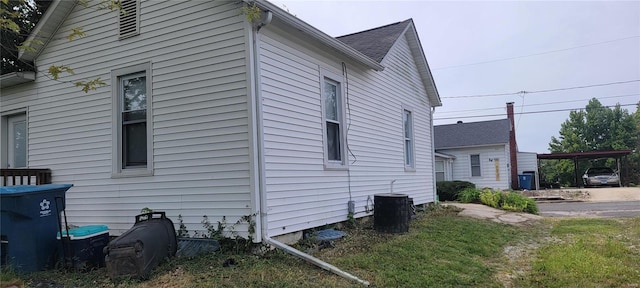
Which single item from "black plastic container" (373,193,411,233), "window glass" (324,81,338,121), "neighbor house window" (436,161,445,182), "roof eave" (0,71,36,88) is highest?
"roof eave" (0,71,36,88)

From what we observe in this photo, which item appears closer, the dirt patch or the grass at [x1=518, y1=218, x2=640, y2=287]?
the grass at [x1=518, y1=218, x2=640, y2=287]

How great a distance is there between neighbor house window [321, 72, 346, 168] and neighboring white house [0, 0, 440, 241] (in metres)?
0.03

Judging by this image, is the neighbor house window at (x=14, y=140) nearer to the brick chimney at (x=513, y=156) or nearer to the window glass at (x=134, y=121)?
the window glass at (x=134, y=121)

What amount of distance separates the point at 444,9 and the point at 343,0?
4.98 metres

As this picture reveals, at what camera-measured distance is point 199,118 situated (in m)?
6.00

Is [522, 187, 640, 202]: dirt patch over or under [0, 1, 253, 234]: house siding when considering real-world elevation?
under

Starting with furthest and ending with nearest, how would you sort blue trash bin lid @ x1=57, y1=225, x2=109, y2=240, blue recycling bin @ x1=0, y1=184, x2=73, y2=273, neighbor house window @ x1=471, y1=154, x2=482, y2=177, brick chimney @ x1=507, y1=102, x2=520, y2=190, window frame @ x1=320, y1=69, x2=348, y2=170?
1. brick chimney @ x1=507, y1=102, x2=520, y2=190
2. neighbor house window @ x1=471, y1=154, x2=482, y2=177
3. window frame @ x1=320, y1=69, x2=348, y2=170
4. blue trash bin lid @ x1=57, y1=225, x2=109, y2=240
5. blue recycling bin @ x1=0, y1=184, x2=73, y2=273

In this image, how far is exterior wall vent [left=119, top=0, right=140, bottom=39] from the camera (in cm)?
674

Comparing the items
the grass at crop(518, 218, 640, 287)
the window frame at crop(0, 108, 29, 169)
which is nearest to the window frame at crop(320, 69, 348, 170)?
the grass at crop(518, 218, 640, 287)

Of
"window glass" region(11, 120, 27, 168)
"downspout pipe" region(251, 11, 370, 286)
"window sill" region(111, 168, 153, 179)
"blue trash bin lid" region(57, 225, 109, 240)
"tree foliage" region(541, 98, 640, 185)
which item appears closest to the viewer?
"blue trash bin lid" region(57, 225, 109, 240)

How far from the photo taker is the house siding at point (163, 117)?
5.73 metres

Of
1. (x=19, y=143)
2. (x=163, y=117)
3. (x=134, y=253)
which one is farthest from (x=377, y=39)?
(x=19, y=143)

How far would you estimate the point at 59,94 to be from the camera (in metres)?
7.62

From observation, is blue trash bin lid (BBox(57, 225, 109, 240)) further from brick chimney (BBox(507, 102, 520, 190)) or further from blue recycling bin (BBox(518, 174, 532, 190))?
brick chimney (BBox(507, 102, 520, 190))
